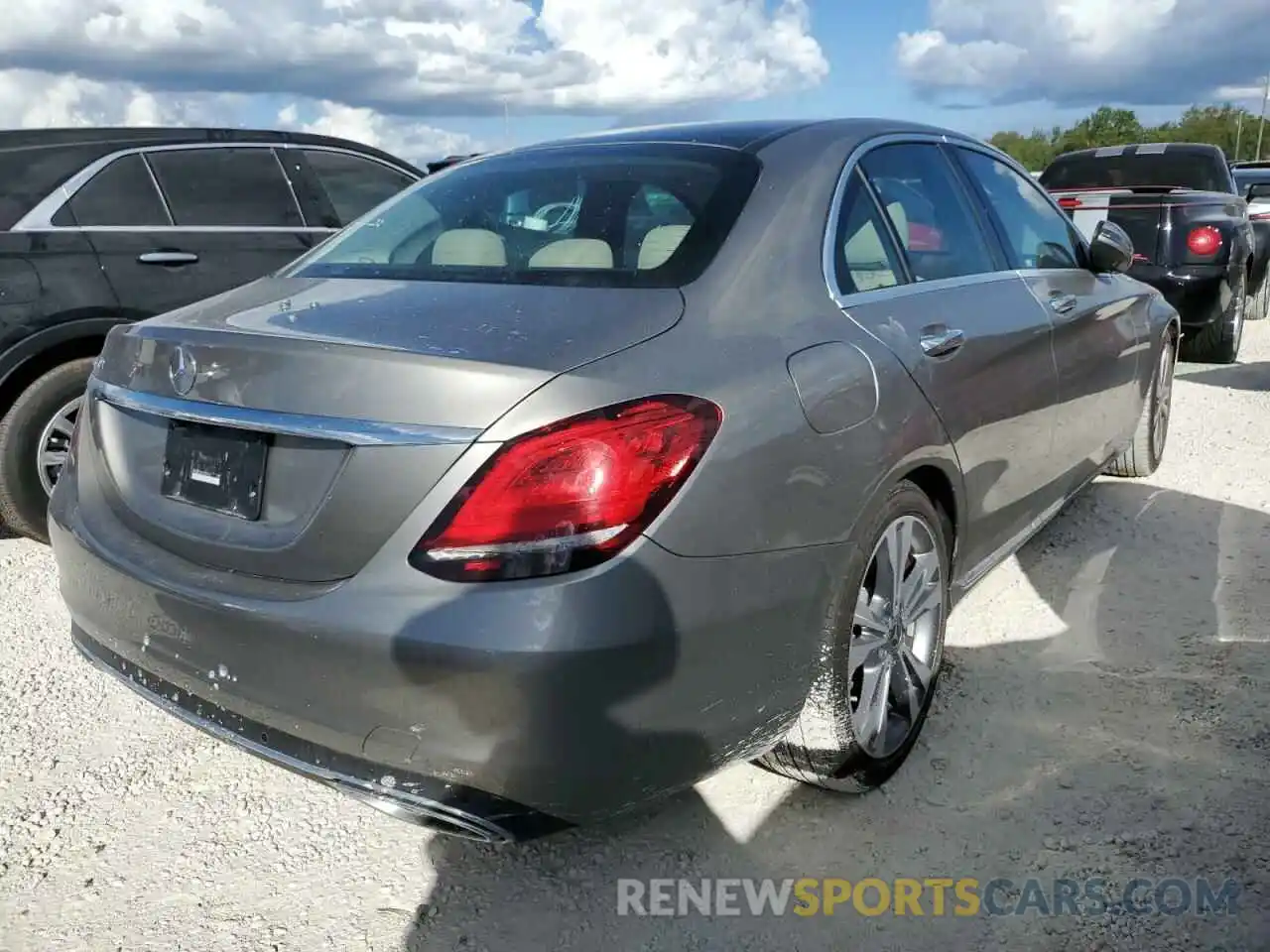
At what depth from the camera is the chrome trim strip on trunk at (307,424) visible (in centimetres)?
180

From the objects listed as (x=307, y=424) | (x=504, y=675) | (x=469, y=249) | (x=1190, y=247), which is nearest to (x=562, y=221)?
(x=469, y=249)

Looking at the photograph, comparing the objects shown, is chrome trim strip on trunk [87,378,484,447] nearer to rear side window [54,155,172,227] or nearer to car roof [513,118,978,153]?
car roof [513,118,978,153]

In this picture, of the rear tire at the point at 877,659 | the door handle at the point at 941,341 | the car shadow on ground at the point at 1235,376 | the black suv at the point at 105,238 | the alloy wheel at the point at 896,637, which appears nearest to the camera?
the rear tire at the point at 877,659

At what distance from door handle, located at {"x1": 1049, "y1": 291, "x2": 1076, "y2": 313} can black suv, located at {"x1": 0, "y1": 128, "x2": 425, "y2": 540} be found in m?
3.49

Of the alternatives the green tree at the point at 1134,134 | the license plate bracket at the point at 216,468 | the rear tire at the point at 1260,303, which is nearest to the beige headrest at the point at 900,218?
the license plate bracket at the point at 216,468

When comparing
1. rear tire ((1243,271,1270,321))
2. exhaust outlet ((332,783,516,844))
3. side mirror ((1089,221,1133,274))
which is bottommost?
rear tire ((1243,271,1270,321))

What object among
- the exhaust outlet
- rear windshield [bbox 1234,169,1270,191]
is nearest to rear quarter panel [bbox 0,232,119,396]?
the exhaust outlet

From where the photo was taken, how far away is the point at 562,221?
2.64 m

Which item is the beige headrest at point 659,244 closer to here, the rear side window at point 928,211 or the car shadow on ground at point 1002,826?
the rear side window at point 928,211

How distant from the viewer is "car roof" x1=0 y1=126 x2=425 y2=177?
14.7ft

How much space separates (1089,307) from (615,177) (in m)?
2.00

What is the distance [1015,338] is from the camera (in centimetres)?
313

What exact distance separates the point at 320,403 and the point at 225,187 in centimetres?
367

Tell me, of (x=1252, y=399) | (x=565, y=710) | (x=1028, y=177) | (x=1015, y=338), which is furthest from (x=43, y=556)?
(x=1252, y=399)
